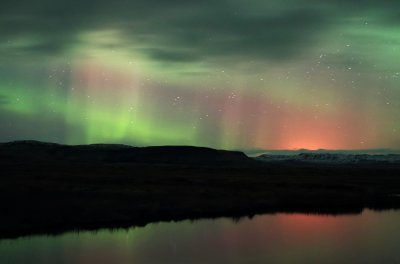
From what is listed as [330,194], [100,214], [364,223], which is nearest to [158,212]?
[100,214]

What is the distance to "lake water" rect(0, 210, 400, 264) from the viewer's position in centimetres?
2120

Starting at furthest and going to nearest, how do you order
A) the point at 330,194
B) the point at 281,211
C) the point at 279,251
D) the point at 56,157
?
the point at 56,157, the point at 330,194, the point at 281,211, the point at 279,251

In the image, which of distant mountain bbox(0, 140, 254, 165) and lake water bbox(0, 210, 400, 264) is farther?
distant mountain bbox(0, 140, 254, 165)

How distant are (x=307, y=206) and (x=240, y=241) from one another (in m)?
18.1

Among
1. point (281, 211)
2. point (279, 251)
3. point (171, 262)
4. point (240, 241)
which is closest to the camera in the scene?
point (171, 262)

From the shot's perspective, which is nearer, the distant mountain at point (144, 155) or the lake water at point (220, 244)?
the lake water at point (220, 244)

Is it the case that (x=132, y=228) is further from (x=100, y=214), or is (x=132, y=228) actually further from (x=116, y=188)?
(x=116, y=188)

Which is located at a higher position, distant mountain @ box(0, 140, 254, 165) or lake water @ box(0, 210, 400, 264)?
distant mountain @ box(0, 140, 254, 165)

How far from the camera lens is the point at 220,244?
24906 millimetres

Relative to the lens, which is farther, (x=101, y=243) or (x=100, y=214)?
(x=100, y=214)

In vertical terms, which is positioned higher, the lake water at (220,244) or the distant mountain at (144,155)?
the distant mountain at (144,155)

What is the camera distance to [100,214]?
98.8 ft

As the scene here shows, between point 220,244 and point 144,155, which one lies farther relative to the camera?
point 144,155

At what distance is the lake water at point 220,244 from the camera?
21.2 m
